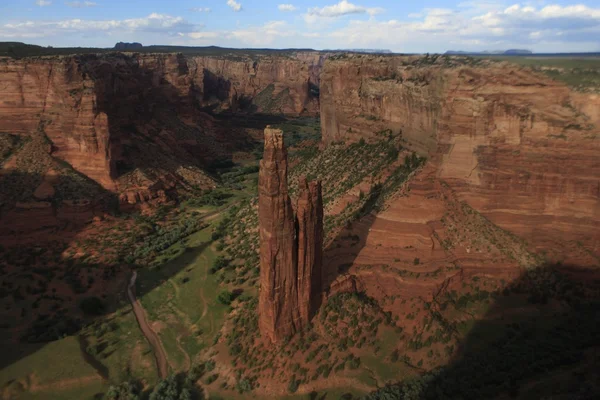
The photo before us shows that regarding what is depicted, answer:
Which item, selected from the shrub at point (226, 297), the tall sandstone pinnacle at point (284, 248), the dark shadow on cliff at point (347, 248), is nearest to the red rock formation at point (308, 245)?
the tall sandstone pinnacle at point (284, 248)

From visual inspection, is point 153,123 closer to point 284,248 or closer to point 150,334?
point 150,334

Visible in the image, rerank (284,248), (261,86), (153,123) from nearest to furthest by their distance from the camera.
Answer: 1. (284,248)
2. (153,123)
3. (261,86)

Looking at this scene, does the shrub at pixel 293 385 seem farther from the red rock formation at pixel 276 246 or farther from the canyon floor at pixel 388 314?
the red rock formation at pixel 276 246

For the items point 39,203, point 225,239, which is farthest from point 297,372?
point 39,203

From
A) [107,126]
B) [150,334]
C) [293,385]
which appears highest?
[107,126]

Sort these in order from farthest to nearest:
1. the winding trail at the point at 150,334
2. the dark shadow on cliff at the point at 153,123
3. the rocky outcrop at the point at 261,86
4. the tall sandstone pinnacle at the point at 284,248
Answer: the rocky outcrop at the point at 261,86 < the dark shadow on cliff at the point at 153,123 < the winding trail at the point at 150,334 < the tall sandstone pinnacle at the point at 284,248

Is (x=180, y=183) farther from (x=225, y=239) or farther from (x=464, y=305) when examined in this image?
(x=464, y=305)

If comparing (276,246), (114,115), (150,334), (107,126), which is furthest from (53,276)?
(114,115)
